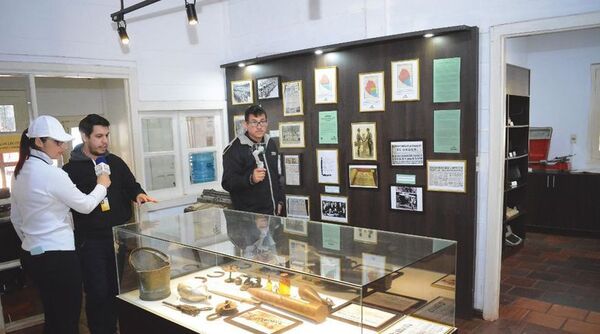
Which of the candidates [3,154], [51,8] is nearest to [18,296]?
[3,154]

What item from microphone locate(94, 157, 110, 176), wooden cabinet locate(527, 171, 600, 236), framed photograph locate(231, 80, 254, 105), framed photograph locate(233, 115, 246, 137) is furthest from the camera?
wooden cabinet locate(527, 171, 600, 236)

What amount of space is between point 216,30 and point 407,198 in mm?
3206

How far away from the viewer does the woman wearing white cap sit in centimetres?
290

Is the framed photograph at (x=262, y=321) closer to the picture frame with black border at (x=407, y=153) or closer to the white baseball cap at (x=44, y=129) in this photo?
the white baseball cap at (x=44, y=129)

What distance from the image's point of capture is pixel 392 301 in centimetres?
199

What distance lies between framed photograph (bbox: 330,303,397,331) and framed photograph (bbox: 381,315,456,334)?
4cm

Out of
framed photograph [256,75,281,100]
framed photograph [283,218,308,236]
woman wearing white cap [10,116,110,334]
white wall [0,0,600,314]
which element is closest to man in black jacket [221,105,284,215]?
framed photograph [283,218,308,236]

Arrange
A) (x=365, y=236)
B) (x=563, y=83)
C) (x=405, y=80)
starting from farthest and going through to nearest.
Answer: (x=563, y=83)
(x=405, y=80)
(x=365, y=236)

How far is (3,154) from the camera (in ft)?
14.4

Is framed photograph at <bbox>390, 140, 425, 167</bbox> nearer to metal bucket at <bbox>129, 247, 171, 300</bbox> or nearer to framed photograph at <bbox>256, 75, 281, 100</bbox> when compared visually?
framed photograph at <bbox>256, 75, 281, 100</bbox>

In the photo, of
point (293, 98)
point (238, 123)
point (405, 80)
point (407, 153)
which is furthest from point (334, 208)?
point (238, 123)

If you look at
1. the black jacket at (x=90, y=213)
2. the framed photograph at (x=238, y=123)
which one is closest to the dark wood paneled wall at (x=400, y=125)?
the framed photograph at (x=238, y=123)

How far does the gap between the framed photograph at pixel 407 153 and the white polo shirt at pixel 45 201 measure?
101 inches

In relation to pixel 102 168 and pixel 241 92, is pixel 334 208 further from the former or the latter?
pixel 102 168
